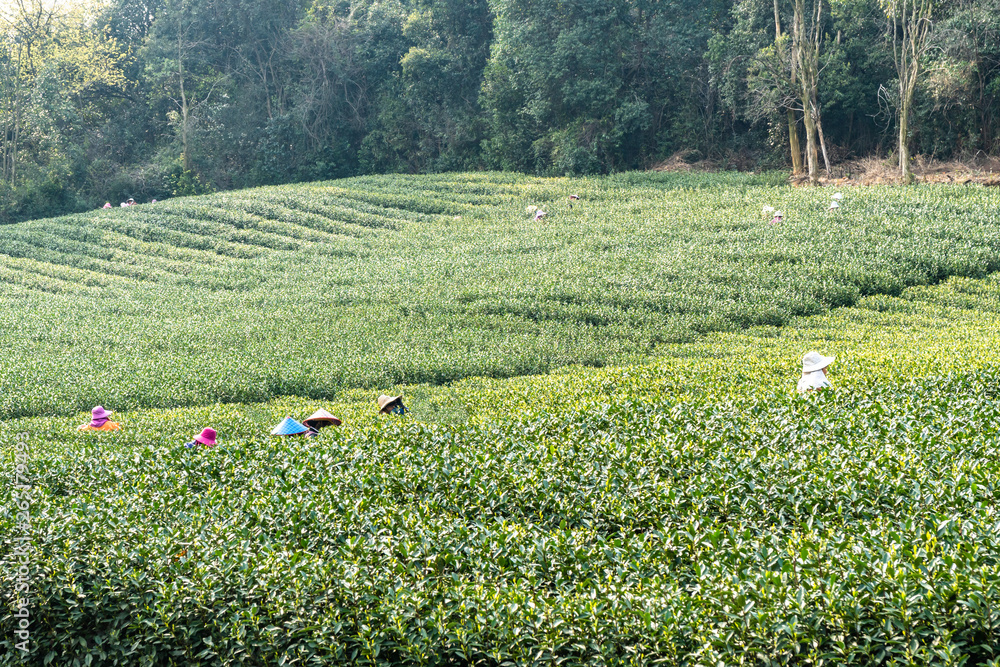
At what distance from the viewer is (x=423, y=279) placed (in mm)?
20469

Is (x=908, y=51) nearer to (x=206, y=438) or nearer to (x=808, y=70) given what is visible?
(x=808, y=70)

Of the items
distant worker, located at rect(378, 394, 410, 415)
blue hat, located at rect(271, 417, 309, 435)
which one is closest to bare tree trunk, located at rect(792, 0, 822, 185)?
distant worker, located at rect(378, 394, 410, 415)

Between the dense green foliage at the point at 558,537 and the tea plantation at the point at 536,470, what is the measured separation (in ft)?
0.08

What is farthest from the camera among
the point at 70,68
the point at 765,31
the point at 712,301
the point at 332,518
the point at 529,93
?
the point at 70,68

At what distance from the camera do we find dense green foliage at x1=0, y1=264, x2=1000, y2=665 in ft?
15.1

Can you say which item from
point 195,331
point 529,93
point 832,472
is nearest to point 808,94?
point 529,93

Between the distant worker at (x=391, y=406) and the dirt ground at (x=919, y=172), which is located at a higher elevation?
the dirt ground at (x=919, y=172)

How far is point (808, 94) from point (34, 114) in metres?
36.5

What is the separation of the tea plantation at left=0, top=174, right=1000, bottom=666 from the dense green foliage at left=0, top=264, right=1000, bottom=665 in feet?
0.08

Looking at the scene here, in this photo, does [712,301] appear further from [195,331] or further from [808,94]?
[808,94]

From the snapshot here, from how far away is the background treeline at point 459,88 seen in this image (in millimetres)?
31312

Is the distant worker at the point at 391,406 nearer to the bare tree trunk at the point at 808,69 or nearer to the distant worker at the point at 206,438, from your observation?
the distant worker at the point at 206,438

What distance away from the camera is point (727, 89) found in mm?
33750

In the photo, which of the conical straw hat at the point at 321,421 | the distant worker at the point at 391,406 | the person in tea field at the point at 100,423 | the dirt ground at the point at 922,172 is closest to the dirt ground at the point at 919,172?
the dirt ground at the point at 922,172
